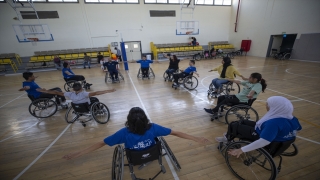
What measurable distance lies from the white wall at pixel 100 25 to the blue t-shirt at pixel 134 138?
36.1 ft

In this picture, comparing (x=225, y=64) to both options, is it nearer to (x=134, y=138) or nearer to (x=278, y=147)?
(x=278, y=147)

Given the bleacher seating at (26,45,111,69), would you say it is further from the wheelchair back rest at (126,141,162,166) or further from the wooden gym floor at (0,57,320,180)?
the wheelchair back rest at (126,141,162,166)

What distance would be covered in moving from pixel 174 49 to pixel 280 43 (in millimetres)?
7827

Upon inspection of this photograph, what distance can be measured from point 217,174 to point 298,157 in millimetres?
1180

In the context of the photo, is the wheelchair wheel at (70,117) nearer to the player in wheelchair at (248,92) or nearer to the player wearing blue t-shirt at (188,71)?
the player in wheelchair at (248,92)

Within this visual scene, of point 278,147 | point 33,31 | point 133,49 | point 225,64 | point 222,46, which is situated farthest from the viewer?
point 222,46

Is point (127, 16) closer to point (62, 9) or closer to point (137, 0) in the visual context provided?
point (137, 0)

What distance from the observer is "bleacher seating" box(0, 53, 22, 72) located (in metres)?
8.42

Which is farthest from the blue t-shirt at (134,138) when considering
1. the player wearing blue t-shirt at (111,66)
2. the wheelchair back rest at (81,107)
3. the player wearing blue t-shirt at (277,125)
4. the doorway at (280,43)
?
the doorway at (280,43)

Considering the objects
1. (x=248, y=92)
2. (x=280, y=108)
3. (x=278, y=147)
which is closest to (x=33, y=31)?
(x=248, y=92)

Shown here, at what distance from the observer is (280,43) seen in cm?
991

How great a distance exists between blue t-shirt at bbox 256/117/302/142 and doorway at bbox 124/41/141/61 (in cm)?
1132

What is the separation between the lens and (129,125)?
3.93ft

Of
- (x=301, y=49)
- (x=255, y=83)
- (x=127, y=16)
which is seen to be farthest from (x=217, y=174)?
(x=127, y=16)
